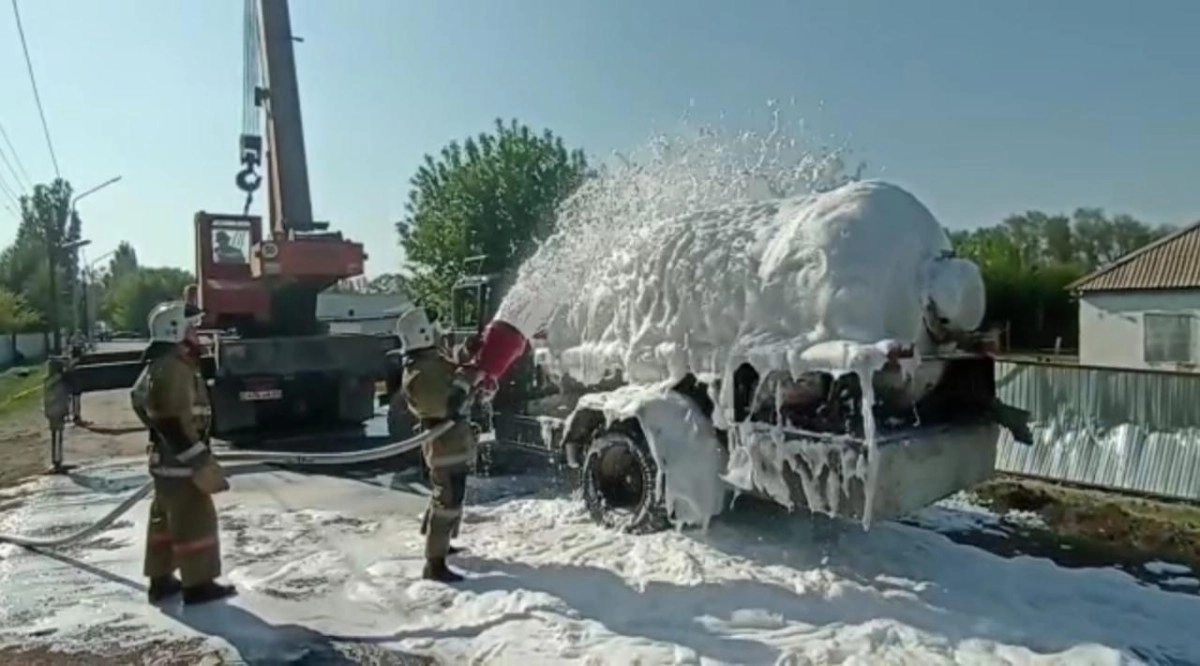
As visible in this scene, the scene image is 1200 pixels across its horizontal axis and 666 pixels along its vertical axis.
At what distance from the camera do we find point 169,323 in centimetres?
561

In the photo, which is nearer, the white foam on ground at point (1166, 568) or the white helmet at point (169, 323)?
the white helmet at point (169, 323)

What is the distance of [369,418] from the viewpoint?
1325cm

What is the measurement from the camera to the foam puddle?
5.67 meters

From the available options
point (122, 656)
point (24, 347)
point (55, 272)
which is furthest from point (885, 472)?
point (24, 347)

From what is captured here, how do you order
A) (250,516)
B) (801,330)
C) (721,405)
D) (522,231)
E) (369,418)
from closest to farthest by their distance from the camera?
(801,330) < (721,405) < (250,516) < (369,418) < (522,231)

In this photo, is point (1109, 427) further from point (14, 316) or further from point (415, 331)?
point (14, 316)

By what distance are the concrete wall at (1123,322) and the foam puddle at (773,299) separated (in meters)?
19.8

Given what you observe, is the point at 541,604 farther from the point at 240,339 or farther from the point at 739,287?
the point at 240,339

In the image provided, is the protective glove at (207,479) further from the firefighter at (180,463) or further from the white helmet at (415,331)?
the white helmet at (415,331)

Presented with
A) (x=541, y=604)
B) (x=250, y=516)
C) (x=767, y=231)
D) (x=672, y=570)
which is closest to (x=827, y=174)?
(x=767, y=231)

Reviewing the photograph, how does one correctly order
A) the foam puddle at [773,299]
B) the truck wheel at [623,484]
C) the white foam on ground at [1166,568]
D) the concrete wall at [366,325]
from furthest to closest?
the concrete wall at [366,325] < the truck wheel at [623,484] < the white foam on ground at [1166,568] < the foam puddle at [773,299]

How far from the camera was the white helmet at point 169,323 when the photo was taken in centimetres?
558

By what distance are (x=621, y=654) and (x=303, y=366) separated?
8718mm

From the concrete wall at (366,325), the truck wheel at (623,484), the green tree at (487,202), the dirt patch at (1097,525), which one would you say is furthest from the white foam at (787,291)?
the green tree at (487,202)
